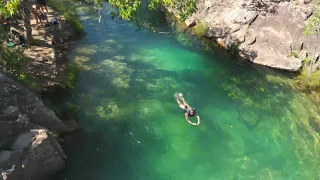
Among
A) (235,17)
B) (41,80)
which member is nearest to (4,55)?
(41,80)

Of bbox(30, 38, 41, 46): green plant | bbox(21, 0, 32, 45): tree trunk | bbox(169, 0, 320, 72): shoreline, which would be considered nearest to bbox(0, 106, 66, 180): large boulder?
bbox(21, 0, 32, 45): tree trunk

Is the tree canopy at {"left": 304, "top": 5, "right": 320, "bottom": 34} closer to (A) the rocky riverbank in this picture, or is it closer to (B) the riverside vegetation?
(B) the riverside vegetation

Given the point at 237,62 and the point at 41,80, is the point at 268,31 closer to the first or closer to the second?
the point at 237,62

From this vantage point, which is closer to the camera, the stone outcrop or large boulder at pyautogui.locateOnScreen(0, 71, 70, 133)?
large boulder at pyautogui.locateOnScreen(0, 71, 70, 133)

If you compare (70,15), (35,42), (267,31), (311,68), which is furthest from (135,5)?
(311,68)

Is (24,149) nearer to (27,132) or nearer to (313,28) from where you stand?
(27,132)

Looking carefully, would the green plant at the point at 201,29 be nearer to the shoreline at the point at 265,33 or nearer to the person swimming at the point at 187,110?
the shoreline at the point at 265,33
